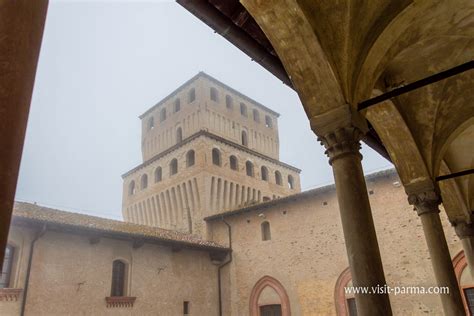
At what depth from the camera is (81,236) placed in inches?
506

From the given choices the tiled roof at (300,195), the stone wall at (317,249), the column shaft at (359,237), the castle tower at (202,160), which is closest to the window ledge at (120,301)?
the stone wall at (317,249)

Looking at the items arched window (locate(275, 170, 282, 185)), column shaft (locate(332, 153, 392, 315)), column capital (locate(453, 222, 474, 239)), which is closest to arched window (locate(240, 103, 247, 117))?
arched window (locate(275, 170, 282, 185))

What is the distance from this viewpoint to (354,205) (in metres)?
3.76

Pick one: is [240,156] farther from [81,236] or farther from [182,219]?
[81,236]

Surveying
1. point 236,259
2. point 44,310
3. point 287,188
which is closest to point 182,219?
point 236,259

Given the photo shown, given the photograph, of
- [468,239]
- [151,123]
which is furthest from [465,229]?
[151,123]

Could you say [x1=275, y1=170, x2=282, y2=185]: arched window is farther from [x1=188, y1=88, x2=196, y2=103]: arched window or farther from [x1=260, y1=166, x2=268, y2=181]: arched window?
[x1=188, y1=88, x2=196, y2=103]: arched window

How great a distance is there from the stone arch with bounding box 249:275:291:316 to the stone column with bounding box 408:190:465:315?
1051 centimetres

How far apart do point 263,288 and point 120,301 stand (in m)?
6.22

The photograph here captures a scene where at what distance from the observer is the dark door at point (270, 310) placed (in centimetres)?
1609

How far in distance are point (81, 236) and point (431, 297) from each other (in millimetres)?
11568

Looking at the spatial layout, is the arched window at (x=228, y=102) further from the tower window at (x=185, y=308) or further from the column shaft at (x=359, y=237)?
the column shaft at (x=359, y=237)

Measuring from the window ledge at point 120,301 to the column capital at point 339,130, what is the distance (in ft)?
36.5

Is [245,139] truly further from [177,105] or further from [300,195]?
[300,195]
